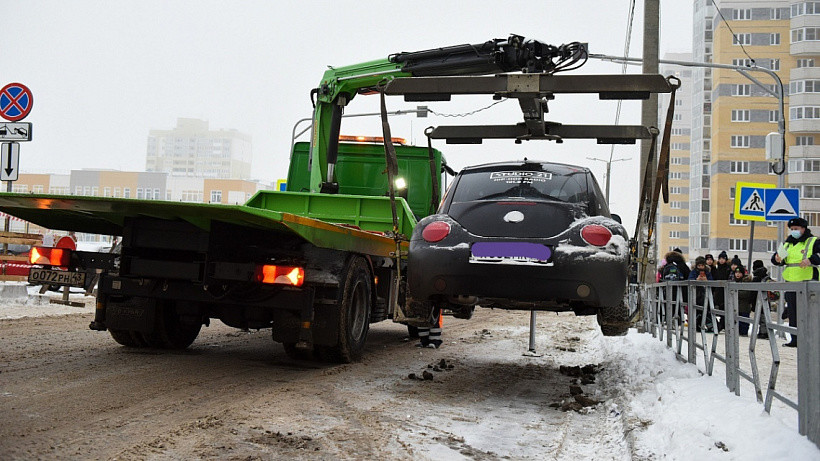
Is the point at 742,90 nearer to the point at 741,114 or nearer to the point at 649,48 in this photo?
the point at 741,114

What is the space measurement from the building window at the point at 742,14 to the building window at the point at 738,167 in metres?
13.4

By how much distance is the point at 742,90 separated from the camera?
74000 millimetres

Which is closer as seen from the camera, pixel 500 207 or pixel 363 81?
pixel 500 207

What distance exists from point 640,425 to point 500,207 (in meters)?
2.14

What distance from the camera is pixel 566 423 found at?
5.78m

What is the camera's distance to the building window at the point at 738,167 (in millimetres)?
74000

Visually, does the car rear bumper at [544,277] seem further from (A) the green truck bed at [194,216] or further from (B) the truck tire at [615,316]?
(A) the green truck bed at [194,216]

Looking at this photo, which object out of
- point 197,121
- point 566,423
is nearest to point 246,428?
point 566,423

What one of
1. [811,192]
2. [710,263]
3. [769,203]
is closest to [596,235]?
[769,203]

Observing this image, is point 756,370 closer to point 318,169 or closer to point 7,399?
point 7,399

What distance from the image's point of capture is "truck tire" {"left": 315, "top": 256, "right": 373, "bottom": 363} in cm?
764

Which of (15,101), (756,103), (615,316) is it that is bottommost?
(615,316)

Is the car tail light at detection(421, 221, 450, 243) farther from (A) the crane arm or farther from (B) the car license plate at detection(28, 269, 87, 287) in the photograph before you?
(A) the crane arm

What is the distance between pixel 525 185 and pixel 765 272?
9.56 m
